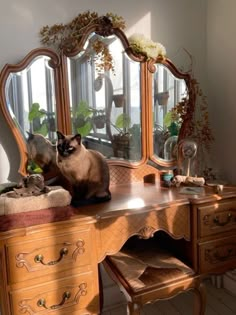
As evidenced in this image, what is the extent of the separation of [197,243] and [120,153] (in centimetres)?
66

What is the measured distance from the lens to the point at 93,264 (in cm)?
131

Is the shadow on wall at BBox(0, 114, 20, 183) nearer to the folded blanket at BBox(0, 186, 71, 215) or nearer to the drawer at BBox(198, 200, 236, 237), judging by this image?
the folded blanket at BBox(0, 186, 71, 215)

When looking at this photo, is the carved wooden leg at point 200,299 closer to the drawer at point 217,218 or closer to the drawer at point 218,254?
the drawer at point 218,254

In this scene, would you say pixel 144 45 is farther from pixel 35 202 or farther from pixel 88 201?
pixel 35 202

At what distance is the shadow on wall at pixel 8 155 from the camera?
158cm

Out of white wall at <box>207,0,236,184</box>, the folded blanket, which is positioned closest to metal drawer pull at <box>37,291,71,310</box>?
the folded blanket

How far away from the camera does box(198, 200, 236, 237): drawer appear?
1.51 metres

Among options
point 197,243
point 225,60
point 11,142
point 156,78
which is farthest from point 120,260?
point 225,60

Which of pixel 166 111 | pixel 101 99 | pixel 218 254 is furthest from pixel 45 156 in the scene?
pixel 218 254

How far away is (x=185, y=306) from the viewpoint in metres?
1.97

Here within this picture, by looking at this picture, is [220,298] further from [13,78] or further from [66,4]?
[66,4]

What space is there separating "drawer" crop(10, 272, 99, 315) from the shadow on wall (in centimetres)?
64

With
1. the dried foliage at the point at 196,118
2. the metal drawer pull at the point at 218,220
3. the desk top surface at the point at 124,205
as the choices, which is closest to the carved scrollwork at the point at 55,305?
the desk top surface at the point at 124,205

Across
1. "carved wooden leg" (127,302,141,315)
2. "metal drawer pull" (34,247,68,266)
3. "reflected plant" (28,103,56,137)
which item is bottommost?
"carved wooden leg" (127,302,141,315)
